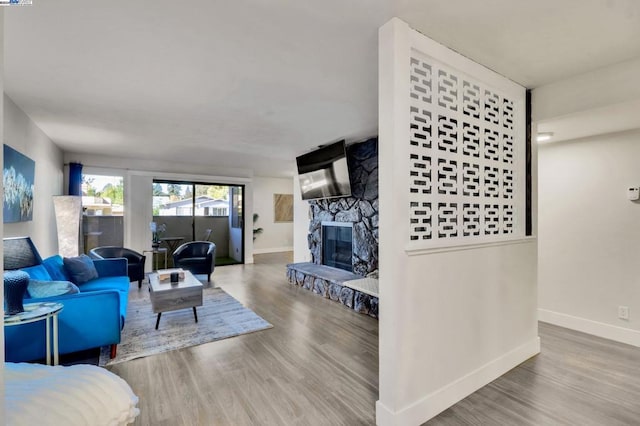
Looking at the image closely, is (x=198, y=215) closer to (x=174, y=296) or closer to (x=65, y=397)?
(x=174, y=296)

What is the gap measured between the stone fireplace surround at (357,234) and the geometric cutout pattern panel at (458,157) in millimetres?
1964

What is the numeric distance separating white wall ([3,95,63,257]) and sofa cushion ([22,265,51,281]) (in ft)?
1.71

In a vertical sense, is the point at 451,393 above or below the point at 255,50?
below

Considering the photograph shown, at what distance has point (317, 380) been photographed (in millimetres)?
2285

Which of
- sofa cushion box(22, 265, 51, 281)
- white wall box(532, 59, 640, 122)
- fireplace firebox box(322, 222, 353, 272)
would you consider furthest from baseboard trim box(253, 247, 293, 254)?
white wall box(532, 59, 640, 122)

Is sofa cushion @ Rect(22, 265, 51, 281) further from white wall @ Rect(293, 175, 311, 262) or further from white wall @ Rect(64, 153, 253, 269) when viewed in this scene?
white wall @ Rect(293, 175, 311, 262)

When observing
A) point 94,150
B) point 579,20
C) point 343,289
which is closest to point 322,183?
point 343,289

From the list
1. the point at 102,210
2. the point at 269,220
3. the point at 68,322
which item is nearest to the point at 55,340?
the point at 68,322

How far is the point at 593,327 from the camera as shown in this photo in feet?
10.2

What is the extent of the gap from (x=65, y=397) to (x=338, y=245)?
175 inches

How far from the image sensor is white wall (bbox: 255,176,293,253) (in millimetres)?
9031

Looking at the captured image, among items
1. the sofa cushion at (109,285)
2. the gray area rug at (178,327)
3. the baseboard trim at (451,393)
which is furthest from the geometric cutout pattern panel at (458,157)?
the sofa cushion at (109,285)

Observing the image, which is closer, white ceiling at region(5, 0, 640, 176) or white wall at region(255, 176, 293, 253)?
white ceiling at region(5, 0, 640, 176)

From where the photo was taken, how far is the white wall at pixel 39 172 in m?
3.07
